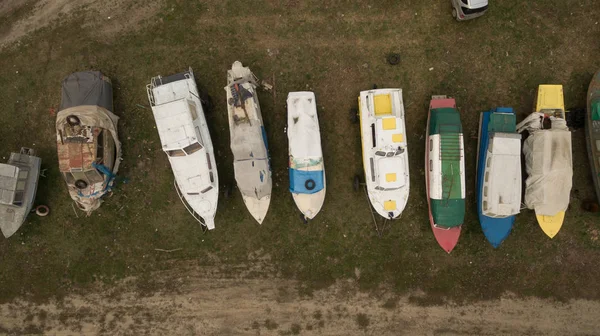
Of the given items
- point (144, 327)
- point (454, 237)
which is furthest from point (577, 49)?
point (144, 327)

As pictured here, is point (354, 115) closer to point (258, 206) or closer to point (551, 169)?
point (258, 206)

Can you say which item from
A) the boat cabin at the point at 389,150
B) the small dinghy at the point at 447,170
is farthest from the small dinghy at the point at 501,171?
the boat cabin at the point at 389,150

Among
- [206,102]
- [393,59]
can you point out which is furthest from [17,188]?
[393,59]

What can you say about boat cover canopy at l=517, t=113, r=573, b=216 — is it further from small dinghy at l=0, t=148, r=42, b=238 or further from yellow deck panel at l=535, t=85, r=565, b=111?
small dinghy at l=0, t=148, r=42, b=238

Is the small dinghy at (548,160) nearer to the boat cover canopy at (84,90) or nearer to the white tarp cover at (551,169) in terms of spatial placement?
the white tarp cover at (551,169)

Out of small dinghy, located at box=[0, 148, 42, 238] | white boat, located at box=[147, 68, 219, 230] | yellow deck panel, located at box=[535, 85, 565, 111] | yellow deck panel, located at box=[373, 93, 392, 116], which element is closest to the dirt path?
white boat, located at box=[147, 68, 219, 230]

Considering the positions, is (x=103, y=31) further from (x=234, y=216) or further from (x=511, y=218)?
(x=511, y=218)
